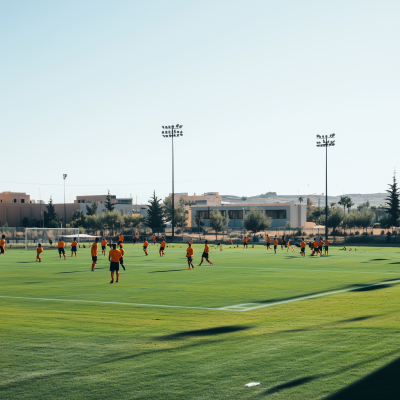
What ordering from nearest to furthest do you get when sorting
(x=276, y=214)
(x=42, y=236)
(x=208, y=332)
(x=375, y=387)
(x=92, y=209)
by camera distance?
1. (x=375, y=387)
2. (x=208, y=332)
3. (x=42, y=236)
4. (x=92, y=209)
5. (x=276, y=214)

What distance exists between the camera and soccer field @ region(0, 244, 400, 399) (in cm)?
736

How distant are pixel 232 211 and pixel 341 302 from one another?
119019 millimetres

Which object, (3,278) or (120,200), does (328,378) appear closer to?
(3,278)

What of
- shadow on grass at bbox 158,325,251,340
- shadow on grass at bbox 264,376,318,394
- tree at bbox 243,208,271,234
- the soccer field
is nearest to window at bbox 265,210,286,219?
tree at bbox 243,208,271,234

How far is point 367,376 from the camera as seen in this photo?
7.74 meters

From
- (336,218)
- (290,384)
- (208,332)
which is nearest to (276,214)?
(336,218)

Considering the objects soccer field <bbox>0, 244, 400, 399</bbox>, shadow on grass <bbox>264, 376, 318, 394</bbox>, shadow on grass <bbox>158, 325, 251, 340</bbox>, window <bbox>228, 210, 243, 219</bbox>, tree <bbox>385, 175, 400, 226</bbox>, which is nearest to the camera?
shadow on grass <bbox>264, 376, 318, 394</bbox>

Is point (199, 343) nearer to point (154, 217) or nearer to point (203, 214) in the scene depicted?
point (154, 217)

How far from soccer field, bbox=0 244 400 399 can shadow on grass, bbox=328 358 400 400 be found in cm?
1

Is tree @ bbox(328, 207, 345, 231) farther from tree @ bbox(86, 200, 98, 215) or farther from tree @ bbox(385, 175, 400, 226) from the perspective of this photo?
tree @ bbox(86, 200, 98, 215)

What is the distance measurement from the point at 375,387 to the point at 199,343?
394 cm

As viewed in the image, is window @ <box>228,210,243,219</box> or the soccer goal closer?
the soccer goal

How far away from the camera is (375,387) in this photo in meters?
7.25

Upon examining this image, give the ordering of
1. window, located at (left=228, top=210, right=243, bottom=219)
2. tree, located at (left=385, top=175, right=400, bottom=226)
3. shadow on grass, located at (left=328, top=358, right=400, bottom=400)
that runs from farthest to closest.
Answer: window, located at (left=228, top=210, right=243, bottom=219) → tree, located at (left=385, top=175, right=400, bottom=226) → shadow on grass, located at (left=328, top=358, right=400, bottom=400)
